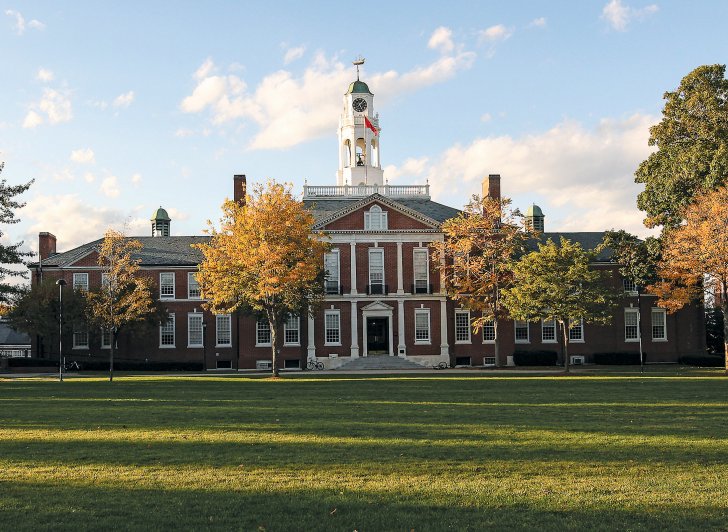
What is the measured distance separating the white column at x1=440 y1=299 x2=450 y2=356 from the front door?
3761 millimetres

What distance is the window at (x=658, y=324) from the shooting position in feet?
187

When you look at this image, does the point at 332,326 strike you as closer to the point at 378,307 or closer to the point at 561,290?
the point at 378,307

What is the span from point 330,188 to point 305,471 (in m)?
49.5

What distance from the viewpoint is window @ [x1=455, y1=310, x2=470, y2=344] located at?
182ft

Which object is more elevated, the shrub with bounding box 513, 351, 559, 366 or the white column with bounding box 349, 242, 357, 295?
the white column with bounding box 349, 242, 357, 295

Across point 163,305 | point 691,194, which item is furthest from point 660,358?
point 163,305

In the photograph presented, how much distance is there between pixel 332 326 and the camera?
179 feet

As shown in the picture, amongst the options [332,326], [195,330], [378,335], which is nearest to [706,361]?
[378,335]

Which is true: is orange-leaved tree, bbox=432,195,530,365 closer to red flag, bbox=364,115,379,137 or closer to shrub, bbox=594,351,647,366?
shrub, bbox=594,351,647,366

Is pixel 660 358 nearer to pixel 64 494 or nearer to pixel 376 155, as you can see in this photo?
pixel 376 155

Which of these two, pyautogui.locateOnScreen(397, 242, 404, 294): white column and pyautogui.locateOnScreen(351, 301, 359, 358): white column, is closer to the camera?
pyautogui.locateOnScreen(351, 301, 359, 358): white column

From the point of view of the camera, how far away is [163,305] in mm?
54375

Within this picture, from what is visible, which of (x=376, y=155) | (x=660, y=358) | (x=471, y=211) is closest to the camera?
(x=471, y=211)

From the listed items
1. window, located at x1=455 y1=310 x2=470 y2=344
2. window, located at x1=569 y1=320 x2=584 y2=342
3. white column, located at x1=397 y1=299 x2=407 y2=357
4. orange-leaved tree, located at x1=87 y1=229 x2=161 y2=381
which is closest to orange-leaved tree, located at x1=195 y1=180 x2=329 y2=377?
orange-leaved tree, located at x1=87 y1=229 x2=161 y2=381
